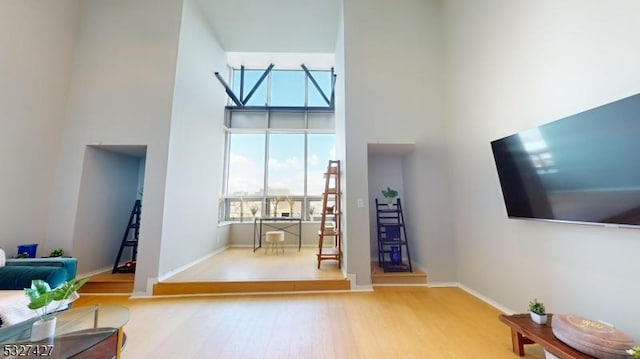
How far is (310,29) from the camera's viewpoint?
4.71 meters

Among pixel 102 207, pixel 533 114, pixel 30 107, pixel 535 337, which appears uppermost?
pixel 30 107

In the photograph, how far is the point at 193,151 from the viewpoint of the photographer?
4105 mm

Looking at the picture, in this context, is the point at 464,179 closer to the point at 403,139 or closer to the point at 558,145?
the point at 403,139

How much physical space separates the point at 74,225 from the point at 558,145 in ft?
18.1

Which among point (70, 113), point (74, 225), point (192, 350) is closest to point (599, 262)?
point (192, 350)

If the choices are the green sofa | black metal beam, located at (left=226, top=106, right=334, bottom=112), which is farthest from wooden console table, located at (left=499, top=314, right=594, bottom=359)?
black metal beam, located at (left=226, top=106, right=334, bottom=112)

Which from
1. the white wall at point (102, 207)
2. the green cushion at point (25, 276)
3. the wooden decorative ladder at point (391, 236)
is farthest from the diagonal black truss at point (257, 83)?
the green cushion at point (25, 276)

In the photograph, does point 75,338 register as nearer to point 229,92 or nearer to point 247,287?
point 247,287

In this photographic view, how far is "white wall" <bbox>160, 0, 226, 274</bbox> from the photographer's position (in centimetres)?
348

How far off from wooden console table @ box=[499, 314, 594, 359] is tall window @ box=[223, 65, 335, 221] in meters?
4.70

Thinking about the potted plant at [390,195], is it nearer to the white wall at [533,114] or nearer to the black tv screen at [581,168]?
the white wall at [533,114]

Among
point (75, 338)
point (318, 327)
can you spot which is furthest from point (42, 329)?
point (318, 327)

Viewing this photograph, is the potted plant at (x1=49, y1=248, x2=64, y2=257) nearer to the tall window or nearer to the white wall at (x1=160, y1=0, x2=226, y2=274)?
the white wall at (x1=160, y1=0, x2=226, y2=274)

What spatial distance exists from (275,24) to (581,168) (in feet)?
16.4
